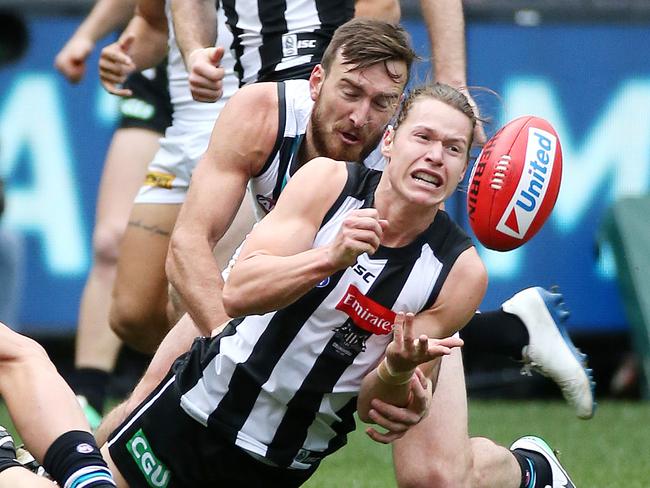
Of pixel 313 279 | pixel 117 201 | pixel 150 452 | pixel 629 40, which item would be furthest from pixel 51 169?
pixel 313 279

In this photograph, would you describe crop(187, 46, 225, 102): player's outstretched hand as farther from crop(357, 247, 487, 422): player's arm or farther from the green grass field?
the green grass field

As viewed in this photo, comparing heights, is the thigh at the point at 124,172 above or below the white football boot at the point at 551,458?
above

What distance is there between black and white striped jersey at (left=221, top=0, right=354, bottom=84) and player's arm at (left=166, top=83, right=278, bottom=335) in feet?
1.70

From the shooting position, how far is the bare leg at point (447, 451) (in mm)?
4824

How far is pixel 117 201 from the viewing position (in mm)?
7164

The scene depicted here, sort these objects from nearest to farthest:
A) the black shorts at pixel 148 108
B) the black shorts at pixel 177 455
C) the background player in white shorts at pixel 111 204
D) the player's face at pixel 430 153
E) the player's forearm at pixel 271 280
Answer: the player's forearm at pixel 271 280 → the player's face at pixel 430 153 → the black shorts at pixel 177 455 → the background player in white shorts at pixel 111 204 → the black shorts at pixel 148 108

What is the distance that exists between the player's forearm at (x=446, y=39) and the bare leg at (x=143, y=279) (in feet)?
5.15

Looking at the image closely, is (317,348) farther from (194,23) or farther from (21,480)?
(194,23)

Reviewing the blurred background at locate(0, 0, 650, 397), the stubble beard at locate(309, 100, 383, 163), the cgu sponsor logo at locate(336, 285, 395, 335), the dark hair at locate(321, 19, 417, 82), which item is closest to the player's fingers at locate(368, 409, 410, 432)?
the cgu sponsor logo at locate(336, 285, 395, 335)

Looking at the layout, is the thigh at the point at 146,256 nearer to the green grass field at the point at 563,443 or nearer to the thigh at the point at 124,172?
the thigh at the point at 124,172

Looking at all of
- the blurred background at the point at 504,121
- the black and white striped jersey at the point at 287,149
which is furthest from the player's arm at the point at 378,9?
the blurred background at the point at 504,121

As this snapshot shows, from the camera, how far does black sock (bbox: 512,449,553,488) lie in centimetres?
526

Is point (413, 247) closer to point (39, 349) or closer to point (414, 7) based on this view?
point (39, 349)

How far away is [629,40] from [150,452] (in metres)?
5.62
